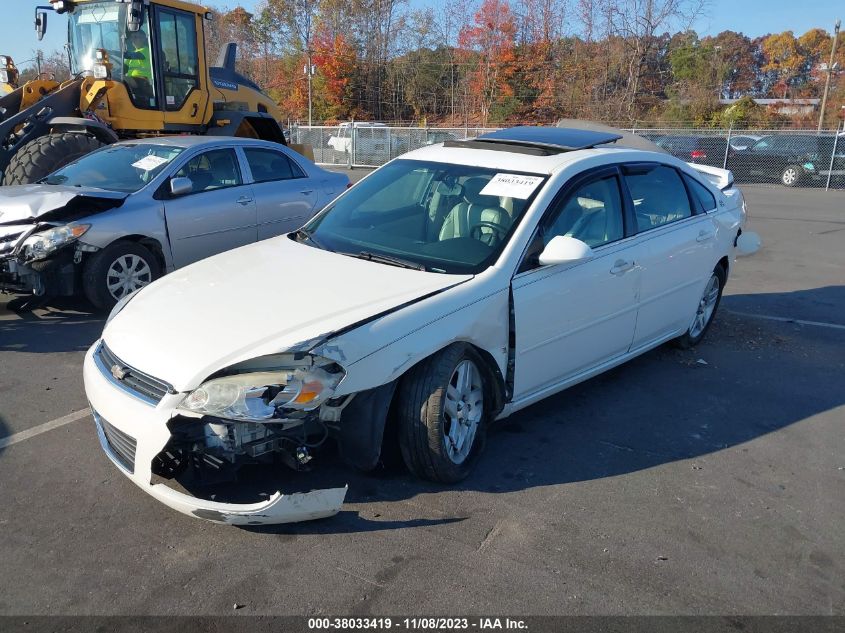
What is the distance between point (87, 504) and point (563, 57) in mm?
45290

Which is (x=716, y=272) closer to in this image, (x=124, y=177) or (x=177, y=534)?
(x=177, y=534)

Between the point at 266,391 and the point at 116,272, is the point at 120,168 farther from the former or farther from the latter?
the point at 266,391

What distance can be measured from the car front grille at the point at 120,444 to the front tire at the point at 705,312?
171 inches

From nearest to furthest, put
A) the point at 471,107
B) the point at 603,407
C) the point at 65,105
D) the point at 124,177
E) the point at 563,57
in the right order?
the point at 603,407
the point at 124,177
the point at 65,105
the point at 563,57
the point at 471,107

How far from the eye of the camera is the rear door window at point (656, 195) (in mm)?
4961

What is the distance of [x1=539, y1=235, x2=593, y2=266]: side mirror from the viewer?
12.9 feet

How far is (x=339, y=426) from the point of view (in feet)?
10.9

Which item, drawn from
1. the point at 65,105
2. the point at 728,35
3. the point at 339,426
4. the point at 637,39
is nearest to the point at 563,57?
the point at 637,39

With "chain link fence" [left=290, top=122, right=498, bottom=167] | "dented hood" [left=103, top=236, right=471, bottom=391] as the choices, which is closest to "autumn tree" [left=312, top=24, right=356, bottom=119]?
"chain link fence" [left=290, top=122, right=498, bottom=167]

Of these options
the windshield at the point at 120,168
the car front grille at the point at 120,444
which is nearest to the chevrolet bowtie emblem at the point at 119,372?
the car front grille at the point at 120,444

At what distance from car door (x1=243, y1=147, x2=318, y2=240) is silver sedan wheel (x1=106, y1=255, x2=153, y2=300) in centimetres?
136

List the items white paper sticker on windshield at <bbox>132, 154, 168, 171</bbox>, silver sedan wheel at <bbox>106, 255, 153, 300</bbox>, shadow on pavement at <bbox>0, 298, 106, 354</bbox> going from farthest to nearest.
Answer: white paper sticker on windshield at <bbox>132, 154, 168, 171</bbox> → silver sedan wheel at <bbox>106, 255, 153, 300</bbox> → shadow on pavement at <bbox>0, 298, 106, 354</bbox>

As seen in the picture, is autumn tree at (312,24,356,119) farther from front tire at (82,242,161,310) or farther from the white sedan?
the white sedan

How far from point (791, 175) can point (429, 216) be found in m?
22.5
